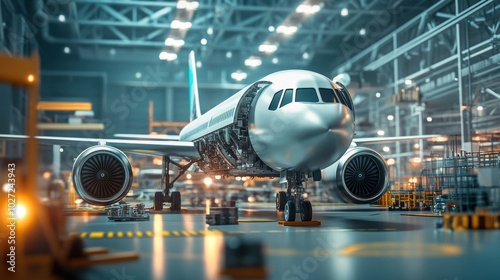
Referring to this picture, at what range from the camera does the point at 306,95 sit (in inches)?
481

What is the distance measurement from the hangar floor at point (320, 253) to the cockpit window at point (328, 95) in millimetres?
3011

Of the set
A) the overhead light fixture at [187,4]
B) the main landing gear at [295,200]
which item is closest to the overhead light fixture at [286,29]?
the overhead light fixture at [187,4]

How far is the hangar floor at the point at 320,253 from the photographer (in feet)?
20.1

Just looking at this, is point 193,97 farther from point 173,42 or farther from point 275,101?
point 173,42

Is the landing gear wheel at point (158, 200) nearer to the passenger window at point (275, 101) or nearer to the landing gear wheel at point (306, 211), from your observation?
the landing gear wheel at point (306, 211)

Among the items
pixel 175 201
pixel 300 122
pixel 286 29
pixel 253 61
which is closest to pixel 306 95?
pixel 300 122

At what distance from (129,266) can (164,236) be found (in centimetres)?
369

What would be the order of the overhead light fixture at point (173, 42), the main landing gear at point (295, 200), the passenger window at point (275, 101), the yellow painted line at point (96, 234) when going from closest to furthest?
the yellow painted line at point (96, 234) → the passenger window at point (275, 101) → the main landing gear at point (295, 200) → the overhead light fixture at point (173, 42)

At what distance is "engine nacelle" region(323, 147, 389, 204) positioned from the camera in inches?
565

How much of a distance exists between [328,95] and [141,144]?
29.8 ft

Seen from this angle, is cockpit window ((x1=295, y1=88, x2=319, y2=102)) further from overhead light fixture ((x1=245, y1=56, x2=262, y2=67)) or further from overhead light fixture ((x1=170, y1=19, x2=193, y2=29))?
overhead light fixture ((x1=245, y1=56, x2=262, y2=67))

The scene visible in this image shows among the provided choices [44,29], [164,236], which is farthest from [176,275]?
[44,29]

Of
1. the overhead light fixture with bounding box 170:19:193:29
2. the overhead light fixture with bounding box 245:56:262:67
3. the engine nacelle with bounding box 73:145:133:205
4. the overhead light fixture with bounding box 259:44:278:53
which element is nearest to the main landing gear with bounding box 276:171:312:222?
the engine nacelle with bounding box 73:145:133:205

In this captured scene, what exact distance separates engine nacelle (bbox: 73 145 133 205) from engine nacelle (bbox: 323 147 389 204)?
5934mm
